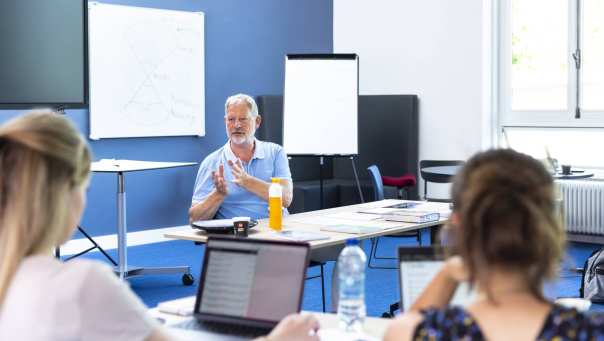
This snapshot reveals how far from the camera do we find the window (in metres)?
7.79

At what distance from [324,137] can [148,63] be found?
5.39 feet

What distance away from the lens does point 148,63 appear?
7.57 m

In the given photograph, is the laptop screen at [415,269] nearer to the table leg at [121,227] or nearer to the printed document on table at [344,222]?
the printed document on table at [344,222]

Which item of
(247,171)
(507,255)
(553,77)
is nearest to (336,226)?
(247,171)

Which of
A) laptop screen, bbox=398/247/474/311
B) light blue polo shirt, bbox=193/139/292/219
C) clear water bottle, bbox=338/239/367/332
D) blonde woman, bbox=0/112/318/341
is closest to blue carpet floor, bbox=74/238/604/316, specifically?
light blue polo shirt, bbox=193/139/292/219

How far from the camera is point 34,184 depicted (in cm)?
164

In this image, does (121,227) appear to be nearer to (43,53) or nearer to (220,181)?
(43,53)

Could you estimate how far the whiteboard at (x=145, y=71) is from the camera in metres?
7.20

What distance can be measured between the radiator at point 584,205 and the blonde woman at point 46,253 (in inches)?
252

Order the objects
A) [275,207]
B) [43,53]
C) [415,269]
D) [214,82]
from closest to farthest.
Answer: [415,269] < [275,207] < [43,53] < [214,82]

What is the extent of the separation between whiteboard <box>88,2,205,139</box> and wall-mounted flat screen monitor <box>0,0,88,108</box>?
1.49 m

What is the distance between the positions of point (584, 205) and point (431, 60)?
2.01m

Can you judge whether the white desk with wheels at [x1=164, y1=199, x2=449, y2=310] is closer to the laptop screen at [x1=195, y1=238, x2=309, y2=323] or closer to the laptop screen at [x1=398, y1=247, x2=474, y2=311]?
the laptop screen at [x1=195, y1=238, x2=309, y2=323]

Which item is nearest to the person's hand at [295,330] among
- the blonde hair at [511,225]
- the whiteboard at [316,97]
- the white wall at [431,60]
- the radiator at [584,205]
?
the blonde hair at [511,225]
